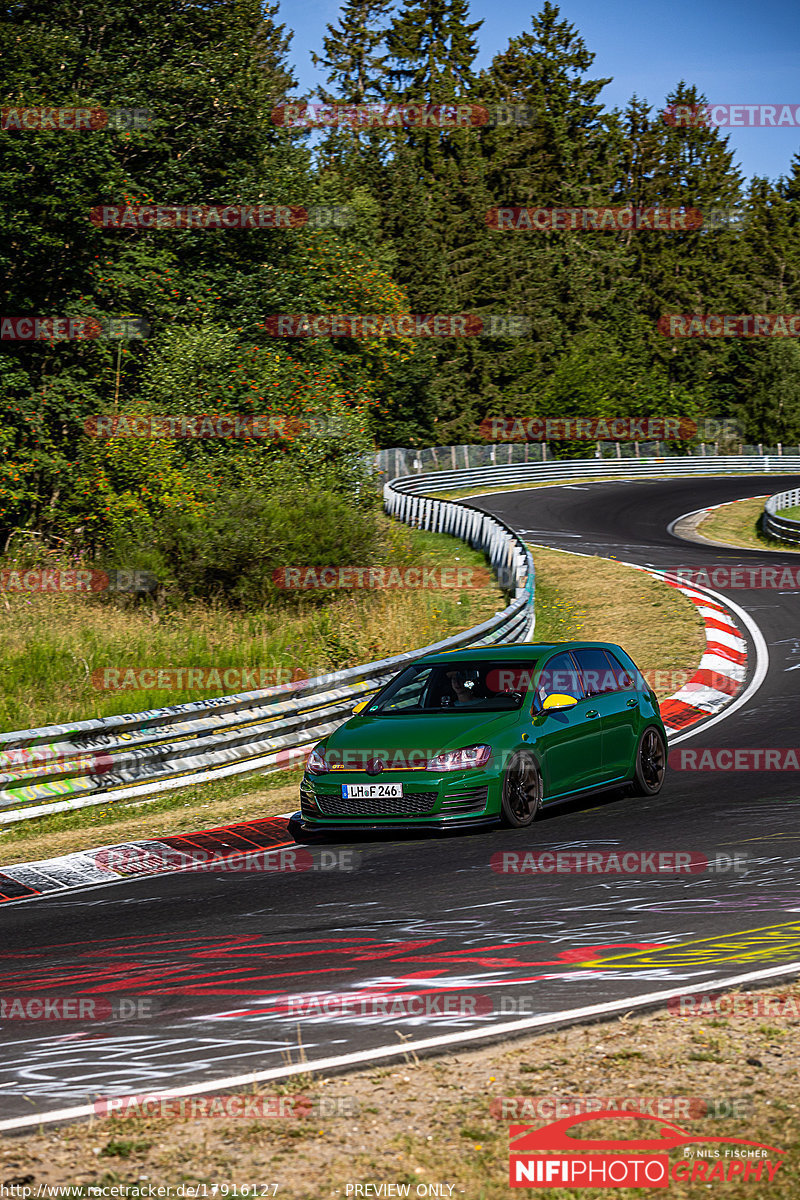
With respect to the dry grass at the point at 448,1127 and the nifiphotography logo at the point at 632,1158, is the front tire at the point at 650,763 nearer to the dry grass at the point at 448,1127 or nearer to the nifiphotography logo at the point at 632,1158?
the dry grass at the point at 448,1127

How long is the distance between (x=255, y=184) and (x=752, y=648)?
2527 cm

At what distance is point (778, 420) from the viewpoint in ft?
290

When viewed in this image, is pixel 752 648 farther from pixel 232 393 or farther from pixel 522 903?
pixel 232 393

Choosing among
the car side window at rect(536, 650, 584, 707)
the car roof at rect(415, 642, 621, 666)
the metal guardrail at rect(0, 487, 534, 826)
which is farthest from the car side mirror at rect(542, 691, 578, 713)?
the metal guardrail at rect(0, 487, 534, 826)

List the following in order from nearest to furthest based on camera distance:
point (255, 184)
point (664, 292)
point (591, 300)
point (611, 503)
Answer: point (255, 184)
point (611, 503)
point (591, 300)
point (664, 292)

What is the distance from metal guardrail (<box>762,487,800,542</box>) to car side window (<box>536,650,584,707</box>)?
25.7 meters

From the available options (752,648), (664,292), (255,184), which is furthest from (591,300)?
(752,648)

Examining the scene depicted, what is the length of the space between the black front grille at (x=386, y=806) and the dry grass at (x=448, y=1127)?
4.80 metres

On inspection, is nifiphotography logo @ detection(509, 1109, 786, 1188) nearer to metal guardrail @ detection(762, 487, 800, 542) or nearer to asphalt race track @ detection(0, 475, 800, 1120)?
asphalt race track @ detection(0, 475, 800, 1120)

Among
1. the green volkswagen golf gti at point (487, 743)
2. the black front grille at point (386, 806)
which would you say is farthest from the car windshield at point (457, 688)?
the black front grille at point (386, 806)

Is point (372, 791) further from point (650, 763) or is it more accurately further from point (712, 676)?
point (712, 676)

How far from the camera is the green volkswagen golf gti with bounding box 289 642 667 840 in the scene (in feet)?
32.7

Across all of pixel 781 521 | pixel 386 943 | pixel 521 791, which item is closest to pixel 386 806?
pixel 521 791

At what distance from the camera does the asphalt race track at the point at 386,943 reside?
5.32 metres
